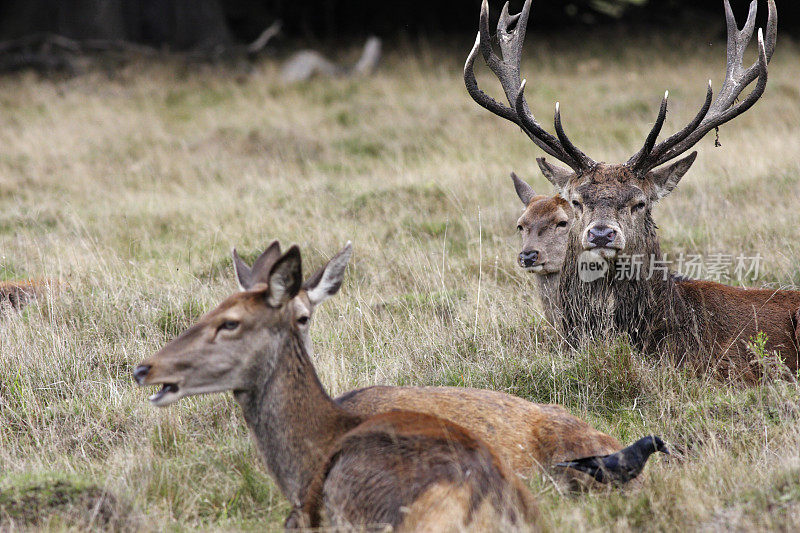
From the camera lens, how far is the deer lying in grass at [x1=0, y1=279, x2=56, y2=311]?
700 cm

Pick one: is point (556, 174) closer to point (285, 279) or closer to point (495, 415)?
point (495, 415)

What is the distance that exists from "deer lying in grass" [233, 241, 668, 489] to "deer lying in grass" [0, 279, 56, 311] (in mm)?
3120

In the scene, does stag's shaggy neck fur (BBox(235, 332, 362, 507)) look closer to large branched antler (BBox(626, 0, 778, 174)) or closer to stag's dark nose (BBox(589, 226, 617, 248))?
stag's dark nose (BBox(589, 226, 617, 248))

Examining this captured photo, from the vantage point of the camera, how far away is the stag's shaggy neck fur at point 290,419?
12.9 feet

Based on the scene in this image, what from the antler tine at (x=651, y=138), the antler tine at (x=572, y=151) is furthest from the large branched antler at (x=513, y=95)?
the antler tine at (x=651, y=138)

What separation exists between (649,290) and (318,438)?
10.3 ft

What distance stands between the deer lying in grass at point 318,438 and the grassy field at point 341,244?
431 mm

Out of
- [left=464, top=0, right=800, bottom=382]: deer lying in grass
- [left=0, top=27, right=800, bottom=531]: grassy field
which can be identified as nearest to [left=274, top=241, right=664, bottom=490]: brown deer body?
[left=0, top=27, right=800, bottom=531]: grassy field

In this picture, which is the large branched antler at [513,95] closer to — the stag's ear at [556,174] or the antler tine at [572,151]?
the antler tine at [572,151]

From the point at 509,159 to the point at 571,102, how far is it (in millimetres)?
3131

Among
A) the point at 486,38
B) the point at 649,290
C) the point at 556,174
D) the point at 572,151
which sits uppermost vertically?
the point at 486,38

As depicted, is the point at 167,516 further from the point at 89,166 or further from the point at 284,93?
the point at 284,93

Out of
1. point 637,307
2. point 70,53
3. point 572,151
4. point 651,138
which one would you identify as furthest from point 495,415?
point 70,53

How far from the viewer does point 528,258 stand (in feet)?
22.6
